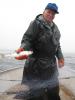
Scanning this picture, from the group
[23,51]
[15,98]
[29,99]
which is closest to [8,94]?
[15,98]

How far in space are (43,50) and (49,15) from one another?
648mm

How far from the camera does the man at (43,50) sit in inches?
198

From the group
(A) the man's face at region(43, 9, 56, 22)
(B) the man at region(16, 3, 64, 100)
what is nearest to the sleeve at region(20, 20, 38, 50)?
(B) the man at region(16, 3, 64, 100)

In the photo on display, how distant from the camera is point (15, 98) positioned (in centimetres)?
624

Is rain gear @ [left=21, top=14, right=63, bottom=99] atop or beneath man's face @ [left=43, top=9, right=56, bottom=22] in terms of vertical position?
beneath

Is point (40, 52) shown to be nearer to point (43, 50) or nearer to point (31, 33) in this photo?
point (43, 50)

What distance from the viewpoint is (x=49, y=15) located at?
5.07 m

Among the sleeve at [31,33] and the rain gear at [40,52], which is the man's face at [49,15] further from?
the sleeve at [31,33]

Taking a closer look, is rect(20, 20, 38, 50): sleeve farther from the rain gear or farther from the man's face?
the man's face

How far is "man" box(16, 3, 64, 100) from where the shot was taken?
5027 millimetres

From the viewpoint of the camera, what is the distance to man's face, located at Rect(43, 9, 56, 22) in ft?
16.6

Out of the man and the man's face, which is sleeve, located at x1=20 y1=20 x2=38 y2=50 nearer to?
the man

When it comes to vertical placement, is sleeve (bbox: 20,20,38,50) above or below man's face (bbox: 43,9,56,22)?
below

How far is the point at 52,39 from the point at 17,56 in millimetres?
1145
